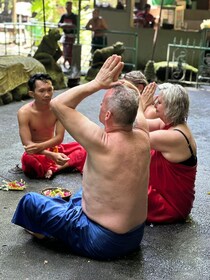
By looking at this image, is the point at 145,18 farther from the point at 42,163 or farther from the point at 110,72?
the point at 110,72

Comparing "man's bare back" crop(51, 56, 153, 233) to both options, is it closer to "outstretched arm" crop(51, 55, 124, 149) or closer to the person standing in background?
"outstretched arm" crop(51, 55, 124, 149)

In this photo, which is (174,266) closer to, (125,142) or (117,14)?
(125,142)

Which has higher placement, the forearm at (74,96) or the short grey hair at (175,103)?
the forearm at (74,96)

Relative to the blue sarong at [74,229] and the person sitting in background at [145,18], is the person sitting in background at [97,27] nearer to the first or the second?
the person sitting in background at [145,18]

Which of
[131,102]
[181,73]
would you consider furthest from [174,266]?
[181,73]

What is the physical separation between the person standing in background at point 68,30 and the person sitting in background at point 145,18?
1930mm

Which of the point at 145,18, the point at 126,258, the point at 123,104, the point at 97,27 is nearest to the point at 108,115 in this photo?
the point at 123,104

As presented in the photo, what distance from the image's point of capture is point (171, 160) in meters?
2.84

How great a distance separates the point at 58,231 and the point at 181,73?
7.55 metres

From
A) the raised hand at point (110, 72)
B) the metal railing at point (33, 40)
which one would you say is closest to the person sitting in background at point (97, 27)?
the metal railing at point (33, 40)

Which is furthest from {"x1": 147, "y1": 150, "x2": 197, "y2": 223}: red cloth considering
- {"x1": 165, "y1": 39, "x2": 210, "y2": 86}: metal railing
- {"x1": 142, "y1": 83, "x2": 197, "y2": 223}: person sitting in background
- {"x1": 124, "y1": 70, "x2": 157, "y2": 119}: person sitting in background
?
{"x1": 165, "y1": 39, "x2": 210, "y2": 86}: metal railing

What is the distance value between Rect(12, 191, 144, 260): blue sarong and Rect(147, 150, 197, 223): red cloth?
1.52ft

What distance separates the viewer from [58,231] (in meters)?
2.48

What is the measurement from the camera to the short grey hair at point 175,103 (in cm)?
280
